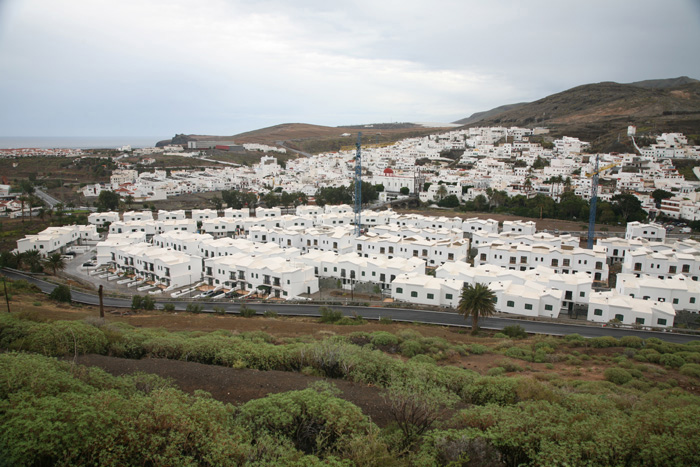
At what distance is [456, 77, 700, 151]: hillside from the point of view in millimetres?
88625

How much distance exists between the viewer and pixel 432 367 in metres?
12.4

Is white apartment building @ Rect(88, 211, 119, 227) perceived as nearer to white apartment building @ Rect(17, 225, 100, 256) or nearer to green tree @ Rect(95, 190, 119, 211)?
white apartment building @ Rect(17, 225, 100, 256)

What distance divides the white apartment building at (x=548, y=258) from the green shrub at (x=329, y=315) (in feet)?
50.9

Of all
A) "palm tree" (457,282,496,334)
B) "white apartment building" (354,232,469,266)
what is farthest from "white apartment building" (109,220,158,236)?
"palm tree" (457,282,496,334)

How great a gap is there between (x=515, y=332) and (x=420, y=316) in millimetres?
5191

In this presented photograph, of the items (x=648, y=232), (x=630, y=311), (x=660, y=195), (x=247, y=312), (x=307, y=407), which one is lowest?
(x=247, y=312)

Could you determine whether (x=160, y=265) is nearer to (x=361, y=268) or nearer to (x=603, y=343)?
(x=361, y=268)

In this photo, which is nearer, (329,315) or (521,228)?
(329,315)

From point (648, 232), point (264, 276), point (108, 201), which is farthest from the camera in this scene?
point (108, 201)

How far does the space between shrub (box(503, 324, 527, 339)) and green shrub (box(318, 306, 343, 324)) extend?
837 centimetres

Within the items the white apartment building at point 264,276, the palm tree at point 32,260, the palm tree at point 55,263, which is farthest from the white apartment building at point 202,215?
the white apartment building at point 264,276

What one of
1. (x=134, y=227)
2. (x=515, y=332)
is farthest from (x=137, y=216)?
(x=515, y=332)

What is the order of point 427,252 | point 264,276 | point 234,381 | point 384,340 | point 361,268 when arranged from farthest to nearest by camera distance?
point 427,252 → point 361,268 → point 264,276 → point 384,340 → point 234,381

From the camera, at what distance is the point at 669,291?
2522cm
